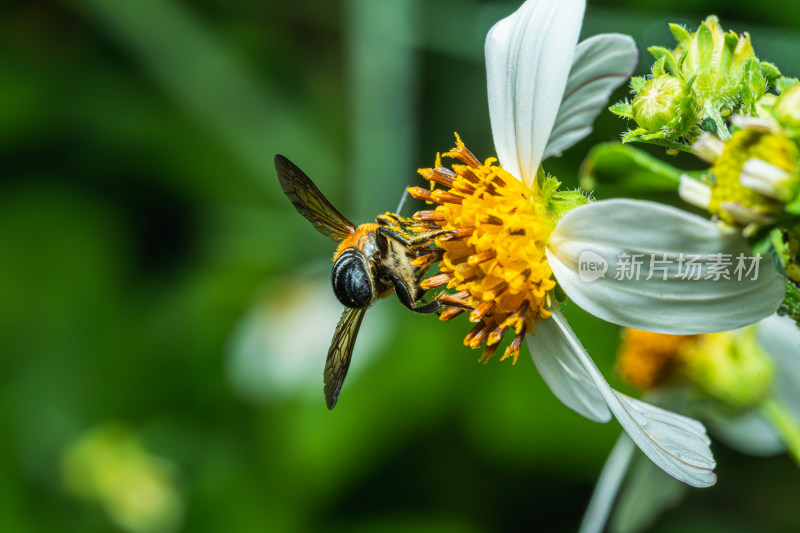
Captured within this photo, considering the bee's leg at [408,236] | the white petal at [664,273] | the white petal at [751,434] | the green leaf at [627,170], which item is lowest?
the white petal at [751,434]

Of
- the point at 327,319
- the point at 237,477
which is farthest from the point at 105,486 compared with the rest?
the point at 327,319

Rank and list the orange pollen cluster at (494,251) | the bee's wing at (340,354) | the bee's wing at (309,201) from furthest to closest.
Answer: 1. the bee's wing at (309,201)
2. the bee's wing at (340,354)
3. the orange pollen cluster at (494,251)

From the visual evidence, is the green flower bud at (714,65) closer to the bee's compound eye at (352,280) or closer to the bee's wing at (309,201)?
the bee's compound eye at (352,280)

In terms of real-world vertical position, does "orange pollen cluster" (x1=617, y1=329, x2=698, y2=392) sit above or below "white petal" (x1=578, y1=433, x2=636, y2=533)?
above

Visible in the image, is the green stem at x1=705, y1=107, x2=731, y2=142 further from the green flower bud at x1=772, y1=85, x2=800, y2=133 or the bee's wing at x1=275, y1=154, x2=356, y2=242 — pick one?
the bee's wing at x1=275, y1=154, x2=356, y2=242

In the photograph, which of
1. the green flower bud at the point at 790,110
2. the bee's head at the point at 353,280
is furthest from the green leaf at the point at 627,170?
the bee's head at the point at 353,280

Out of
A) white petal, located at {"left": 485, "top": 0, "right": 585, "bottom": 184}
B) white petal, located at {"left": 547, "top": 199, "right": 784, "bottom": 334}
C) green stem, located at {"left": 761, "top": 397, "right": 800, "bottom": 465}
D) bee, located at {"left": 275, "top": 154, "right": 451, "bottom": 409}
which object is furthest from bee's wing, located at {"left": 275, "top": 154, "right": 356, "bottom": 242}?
green stem, located at {"left": 761, "top": 397, "right": 800, "bottom": 465}

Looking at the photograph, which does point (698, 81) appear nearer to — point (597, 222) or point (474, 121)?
point (597, 222)
